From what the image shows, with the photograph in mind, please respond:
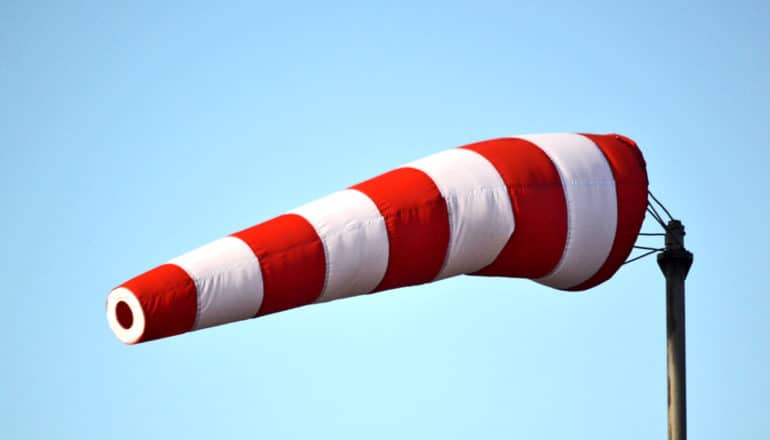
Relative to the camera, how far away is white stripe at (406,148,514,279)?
8.80 metres

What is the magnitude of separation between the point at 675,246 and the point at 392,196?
7.32ft

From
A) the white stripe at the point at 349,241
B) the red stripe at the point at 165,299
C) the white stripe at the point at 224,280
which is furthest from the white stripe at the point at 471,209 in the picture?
the red stripe at the point at 165,299

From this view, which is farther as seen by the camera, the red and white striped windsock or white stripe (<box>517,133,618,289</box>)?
white stripe (<box>517,133,618,289</box>)

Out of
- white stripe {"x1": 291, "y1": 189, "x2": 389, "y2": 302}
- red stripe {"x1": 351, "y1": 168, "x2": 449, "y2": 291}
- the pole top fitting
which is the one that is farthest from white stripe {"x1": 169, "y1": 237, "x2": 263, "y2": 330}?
the pole top fitting

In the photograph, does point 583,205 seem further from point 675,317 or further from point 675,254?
point 675,317

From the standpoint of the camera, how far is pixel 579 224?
9.31 metres

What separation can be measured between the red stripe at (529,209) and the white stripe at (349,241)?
928 millimetres

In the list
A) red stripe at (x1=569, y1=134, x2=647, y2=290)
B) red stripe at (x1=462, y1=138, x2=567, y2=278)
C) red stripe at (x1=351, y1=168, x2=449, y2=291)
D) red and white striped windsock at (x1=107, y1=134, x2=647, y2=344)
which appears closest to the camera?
red and white striped windsock at (x1=107, y1=134, x2=647, y2=344)

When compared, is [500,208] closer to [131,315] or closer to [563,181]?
[563,181]

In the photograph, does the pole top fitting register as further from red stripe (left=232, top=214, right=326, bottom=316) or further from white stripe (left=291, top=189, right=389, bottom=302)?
red stripe (left=232, top=214, right=326, bottom=316)

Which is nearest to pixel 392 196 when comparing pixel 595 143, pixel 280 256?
pixel 280 256

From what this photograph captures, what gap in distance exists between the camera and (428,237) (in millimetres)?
8664

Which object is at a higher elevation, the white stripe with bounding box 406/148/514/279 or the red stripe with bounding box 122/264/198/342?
the white stripe with bounding box 406/148/514/279

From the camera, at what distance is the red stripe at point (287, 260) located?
26.4 feet
